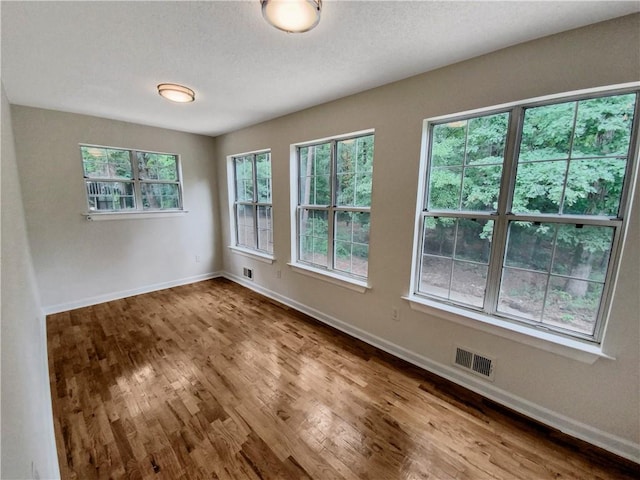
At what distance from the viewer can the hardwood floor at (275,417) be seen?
1.44m

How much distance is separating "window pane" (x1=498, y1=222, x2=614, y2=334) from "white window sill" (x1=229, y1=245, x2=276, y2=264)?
2.75 metres

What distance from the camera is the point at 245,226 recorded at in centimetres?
434

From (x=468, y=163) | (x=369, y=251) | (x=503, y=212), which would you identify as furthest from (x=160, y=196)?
(x=503, y=212)

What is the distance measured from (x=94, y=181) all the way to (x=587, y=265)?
16.7ft

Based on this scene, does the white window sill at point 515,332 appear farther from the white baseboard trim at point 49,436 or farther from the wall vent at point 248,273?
the wall vent at point 248,273

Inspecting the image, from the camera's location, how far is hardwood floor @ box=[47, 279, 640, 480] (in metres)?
1.44

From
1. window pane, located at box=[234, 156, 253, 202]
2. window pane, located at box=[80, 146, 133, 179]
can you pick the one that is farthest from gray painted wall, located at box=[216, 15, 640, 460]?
window pane, located at box=[80, 146, 133, 179]

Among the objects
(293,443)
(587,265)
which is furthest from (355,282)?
(587,265)

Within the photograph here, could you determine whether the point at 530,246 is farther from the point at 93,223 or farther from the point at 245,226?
the point at 93,223

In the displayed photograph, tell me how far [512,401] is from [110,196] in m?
4.96

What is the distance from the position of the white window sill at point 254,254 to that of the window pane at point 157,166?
1.50 meters

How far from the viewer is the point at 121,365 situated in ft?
7.47

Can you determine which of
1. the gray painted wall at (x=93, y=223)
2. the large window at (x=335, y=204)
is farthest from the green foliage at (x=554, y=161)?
the gray painted wall at (x=93, y=223)

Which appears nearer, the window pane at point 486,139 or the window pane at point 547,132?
the window pane at point 547,132
